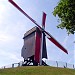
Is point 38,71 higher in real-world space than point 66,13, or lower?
lower

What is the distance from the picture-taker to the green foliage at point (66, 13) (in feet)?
113

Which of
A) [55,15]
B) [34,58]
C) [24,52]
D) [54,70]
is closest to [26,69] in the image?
[54,70]

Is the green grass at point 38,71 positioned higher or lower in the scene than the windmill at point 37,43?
lower

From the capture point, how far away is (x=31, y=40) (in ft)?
236

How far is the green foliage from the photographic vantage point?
113 feet

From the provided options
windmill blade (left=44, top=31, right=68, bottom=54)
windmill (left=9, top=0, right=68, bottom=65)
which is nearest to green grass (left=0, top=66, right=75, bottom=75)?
windmill (left=9, top=0, right=68, bottom=65)

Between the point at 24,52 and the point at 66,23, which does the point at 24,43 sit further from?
the point at 66,23

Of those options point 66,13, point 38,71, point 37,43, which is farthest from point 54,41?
point 66,13

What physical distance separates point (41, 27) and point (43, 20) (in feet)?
9.26

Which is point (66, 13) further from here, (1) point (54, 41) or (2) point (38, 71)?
(1) point (54, 41)

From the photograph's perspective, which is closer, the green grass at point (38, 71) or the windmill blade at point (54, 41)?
the green grass at point (38, 71)

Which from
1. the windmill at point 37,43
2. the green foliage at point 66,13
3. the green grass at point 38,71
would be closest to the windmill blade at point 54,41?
the windmill at point 37,43

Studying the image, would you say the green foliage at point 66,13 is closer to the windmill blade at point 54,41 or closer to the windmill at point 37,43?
the windmill at point 37,43

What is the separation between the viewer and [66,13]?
34781 mm
